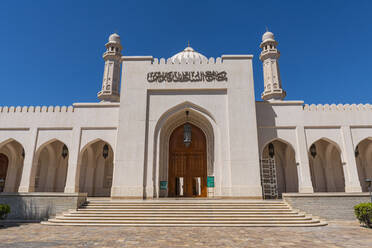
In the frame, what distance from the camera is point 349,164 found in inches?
576

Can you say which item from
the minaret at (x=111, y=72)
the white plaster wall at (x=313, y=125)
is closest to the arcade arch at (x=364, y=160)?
the white plaster wall at (x=313, y=125)

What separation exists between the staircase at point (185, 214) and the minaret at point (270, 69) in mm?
10966

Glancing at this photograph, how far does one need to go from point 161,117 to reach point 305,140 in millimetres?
8608

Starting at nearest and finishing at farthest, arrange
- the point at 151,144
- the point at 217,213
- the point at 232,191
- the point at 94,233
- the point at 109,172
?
the point at 94,233 < the point at 217,213 < the point at 232,191 < the point at 151,144 < the point at 109,172

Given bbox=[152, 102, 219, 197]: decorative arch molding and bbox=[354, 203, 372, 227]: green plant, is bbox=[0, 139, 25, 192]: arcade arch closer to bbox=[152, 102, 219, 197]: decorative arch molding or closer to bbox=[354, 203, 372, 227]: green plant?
bbox=[152, 102, 219, 197]: decorative arch molding

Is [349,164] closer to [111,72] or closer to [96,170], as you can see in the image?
[96,170]

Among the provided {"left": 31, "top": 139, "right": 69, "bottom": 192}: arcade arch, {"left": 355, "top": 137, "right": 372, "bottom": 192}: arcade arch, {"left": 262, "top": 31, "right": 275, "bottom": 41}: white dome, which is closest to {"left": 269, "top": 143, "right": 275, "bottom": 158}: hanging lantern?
{"left": 355, "top": 137, "right": 372, "bottom": 192}: arcade arch

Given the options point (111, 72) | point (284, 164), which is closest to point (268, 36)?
point (284, 164)

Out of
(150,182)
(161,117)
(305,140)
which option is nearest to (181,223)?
(150,182)

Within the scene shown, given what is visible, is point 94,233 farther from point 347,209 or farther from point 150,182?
point 347,209

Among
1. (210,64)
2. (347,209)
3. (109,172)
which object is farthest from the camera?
(109,172)

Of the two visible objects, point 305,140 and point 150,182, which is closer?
point 150,182

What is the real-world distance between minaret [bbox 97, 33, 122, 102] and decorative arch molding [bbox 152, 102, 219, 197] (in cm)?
710

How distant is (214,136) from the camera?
1480 cm
